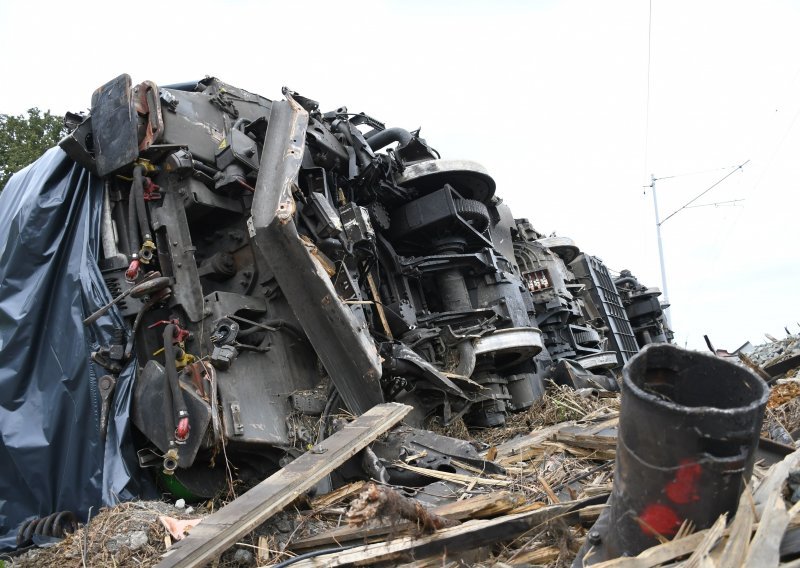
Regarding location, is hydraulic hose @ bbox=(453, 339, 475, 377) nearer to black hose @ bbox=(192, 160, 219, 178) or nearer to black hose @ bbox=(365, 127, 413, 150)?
black hose @ bbox=(365, 127, 413, 150)

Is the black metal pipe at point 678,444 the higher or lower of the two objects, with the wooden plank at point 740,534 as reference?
higher

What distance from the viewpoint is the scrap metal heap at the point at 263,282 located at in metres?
4.17

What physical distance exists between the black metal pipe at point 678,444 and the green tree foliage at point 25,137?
16342 millimetres

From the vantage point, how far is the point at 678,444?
1.74 meters

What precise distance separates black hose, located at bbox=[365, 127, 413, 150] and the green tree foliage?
11.8 m

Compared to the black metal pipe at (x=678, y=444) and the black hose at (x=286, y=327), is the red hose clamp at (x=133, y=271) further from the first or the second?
the black metal pipe at (x=678, y=444)

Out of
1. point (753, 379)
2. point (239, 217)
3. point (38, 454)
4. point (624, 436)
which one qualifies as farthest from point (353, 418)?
point (753, 379)

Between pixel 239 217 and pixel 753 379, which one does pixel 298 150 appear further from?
pixel 753 379

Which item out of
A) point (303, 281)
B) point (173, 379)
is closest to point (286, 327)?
point (303, 281)

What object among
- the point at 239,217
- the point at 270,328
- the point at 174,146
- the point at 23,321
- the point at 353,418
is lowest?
the point at 353,418

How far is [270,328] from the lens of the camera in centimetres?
466

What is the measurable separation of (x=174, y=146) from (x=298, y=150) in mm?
920

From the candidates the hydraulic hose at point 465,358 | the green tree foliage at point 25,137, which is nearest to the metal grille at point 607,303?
the hydraulic hose at point 465,358

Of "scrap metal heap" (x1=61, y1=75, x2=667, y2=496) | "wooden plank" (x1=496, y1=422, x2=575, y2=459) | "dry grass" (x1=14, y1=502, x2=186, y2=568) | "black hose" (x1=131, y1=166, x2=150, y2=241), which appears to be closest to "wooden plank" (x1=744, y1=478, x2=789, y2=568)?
"wooden plank" (x1=496, y1=422, x2=575, y2=459)
